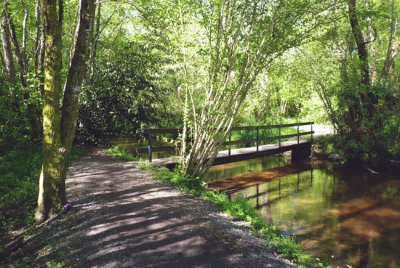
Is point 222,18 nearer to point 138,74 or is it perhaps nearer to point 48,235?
point 48,235

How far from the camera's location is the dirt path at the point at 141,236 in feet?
14.1

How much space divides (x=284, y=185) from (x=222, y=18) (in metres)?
7.13

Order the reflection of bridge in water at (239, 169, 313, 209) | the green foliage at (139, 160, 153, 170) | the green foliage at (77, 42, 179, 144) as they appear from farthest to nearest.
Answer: the green foliage at (77, 42, 179, 144)
the reflection of bridge in water at (239, 169, 313, 209)
the green foliage at (139, 160, 153, 170)

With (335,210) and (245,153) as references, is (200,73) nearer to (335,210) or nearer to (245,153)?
(245,153)

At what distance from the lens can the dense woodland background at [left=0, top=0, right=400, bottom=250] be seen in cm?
843

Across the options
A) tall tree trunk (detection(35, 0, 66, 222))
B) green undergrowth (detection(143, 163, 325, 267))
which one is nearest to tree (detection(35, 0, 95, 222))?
tall tree trunk (detection(35, 0, 66, 222))

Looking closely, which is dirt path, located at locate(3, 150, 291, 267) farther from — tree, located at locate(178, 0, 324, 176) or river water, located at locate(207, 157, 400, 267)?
river water, located at locate(207, 157, 400, 267)

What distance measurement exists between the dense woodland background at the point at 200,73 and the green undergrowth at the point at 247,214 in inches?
25.6

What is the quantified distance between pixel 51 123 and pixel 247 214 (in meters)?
4.24

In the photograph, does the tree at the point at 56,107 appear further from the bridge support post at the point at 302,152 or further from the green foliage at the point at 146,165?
the bridge support post at the point at 302,152


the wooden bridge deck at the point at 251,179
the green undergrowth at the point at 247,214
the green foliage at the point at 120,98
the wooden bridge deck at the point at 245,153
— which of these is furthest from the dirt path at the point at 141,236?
the green foliage at the point at 120,98

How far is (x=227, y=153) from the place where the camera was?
13023mm

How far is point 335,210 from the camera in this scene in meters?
9.38

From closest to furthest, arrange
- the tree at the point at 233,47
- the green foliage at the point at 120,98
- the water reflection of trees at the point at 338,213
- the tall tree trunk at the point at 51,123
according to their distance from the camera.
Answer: the tall tree trunk at the point at 51,123, the water reflection of trees at the point at 338,213, the tree at the point at 233,47, the green foliage at the point at 120,98
